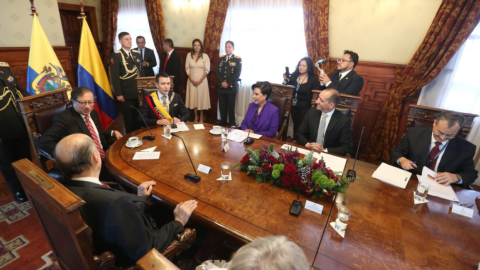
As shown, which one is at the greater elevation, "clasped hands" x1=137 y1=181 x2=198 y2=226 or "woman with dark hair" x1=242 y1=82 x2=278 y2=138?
"woman with dark hair" x1=242 y1=82 x2=278 y2=138

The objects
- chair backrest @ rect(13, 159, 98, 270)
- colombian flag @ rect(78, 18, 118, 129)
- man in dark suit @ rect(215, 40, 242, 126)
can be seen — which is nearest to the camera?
chair backrest @ rect(13, 159, 98, 270)

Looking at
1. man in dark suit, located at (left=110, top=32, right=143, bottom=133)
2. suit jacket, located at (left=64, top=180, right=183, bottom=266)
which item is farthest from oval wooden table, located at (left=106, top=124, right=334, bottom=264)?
man in dark suit, located at (left=110, top=32, right=143, bottom=133)

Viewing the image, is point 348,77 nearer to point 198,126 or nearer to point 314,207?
point 198,126

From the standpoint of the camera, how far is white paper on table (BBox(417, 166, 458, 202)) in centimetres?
150

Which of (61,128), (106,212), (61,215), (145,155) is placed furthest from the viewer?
(61,128)

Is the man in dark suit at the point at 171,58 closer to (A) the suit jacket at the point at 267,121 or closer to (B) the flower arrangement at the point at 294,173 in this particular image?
(A) the suit jacket at the point at 267,121

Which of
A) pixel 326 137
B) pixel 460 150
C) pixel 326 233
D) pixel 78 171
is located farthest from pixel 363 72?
pixel 78 171

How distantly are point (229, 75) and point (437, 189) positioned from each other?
3336 millimetres

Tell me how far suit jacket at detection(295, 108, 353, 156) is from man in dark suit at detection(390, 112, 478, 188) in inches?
16.4

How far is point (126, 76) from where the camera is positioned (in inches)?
148

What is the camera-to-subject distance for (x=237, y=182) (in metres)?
1.55

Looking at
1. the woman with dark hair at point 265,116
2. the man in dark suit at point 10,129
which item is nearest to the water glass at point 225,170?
the woman with dark hair at point 265,116

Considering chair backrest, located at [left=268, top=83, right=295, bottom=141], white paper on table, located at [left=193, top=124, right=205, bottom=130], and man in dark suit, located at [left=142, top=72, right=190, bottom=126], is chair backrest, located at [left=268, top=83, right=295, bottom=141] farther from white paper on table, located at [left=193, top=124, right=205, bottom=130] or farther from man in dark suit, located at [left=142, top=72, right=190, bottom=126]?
man in dark suit, located at [left=142, top=72, right=190, bottom=126]

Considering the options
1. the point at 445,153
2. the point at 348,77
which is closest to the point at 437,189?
the point at 445,153
